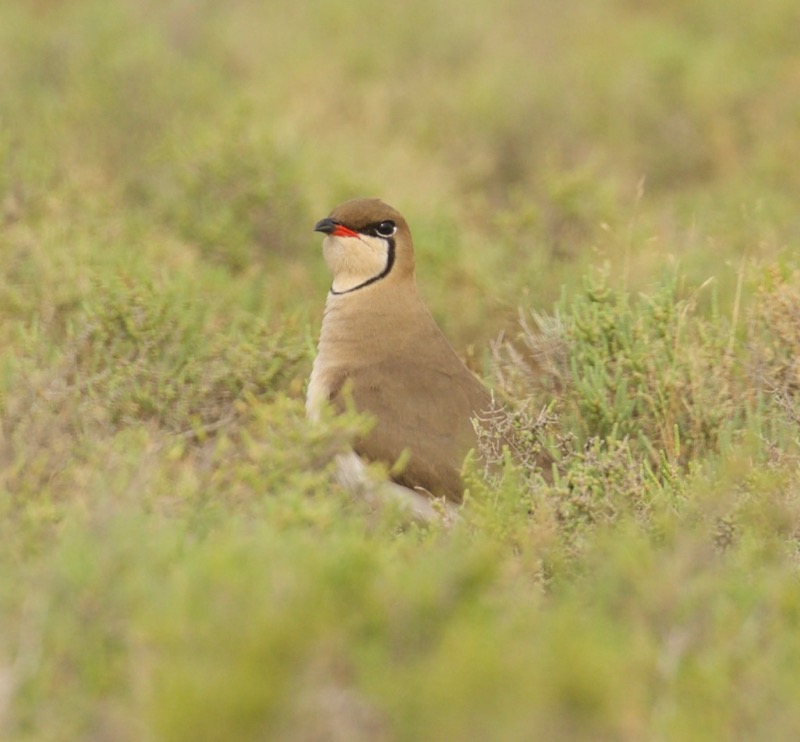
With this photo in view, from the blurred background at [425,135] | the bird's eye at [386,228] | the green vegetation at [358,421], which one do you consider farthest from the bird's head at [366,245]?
the blurred background at [425,135]

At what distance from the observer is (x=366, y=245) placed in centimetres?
515

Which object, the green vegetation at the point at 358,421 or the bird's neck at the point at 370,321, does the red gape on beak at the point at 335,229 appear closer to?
the bird's neck at the point at 370,321

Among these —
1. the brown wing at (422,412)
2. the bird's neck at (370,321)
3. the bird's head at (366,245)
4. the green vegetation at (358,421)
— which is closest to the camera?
the green vegetation at (358,421)

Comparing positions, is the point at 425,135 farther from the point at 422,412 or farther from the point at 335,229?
the point at 422,412

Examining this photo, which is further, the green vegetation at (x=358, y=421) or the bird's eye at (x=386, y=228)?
the bird's eye at (x=386, y=228)

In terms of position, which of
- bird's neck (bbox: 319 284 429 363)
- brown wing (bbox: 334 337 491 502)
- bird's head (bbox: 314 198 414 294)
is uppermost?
bird's head (bbox: 314 198 414 294)

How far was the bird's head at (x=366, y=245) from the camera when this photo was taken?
16.8 ft

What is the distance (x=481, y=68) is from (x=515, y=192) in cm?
267

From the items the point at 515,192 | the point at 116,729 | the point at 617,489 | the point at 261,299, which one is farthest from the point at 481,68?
the point at 116,729

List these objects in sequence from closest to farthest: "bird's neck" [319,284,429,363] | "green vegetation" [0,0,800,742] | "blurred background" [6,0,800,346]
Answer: "green vegetation" [0,0,800,742] < "bird's neck" [319,284,429,363] < "blurred background" [6,0,800,346]

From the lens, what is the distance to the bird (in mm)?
4379

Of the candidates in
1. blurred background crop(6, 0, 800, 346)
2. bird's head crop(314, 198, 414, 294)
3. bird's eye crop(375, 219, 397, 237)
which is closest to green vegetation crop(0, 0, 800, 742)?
blurred background crop(6, 0, 800, 346)

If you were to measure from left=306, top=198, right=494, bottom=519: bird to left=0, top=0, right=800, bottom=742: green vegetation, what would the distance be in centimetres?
19

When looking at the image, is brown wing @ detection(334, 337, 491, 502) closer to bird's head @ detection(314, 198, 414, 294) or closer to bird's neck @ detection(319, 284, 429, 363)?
bird's neck @ detection(319, 284, 429, 363)
